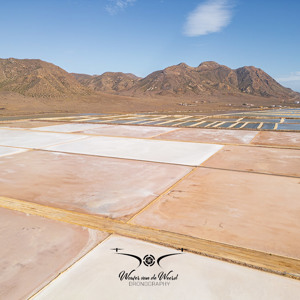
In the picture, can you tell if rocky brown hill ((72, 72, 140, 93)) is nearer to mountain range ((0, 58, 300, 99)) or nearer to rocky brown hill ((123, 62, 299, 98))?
mountain range ((0, 58, 300, 99))

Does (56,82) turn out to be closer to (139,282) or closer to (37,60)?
(37,60)

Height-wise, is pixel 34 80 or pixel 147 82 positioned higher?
pixel 147 82

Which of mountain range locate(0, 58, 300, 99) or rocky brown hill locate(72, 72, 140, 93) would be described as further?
rocky brown hill locate(72, 72, 140, 93)

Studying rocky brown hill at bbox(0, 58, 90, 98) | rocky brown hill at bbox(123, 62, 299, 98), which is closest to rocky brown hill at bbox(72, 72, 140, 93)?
rocky brown hill at bbox(123, 62, 299, 98)

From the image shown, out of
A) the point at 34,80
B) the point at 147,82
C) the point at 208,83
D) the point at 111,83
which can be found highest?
the point at 208,83

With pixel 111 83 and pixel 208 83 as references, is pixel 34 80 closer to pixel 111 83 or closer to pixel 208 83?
pixel 111 83

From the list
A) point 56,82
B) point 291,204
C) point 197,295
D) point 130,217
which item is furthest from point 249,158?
point 56,82

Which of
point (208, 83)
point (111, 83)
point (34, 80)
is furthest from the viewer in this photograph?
point (111, 83)

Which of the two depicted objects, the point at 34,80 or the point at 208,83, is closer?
the point at 34,80

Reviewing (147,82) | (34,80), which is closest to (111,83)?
(147,82)
